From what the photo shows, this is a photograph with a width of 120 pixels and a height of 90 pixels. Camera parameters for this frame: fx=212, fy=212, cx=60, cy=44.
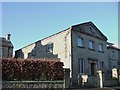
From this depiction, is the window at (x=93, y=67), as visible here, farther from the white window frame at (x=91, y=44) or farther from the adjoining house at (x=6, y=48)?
the adjoining house at (x=6, y=48)

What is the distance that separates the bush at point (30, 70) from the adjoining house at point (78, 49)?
6.83 meters

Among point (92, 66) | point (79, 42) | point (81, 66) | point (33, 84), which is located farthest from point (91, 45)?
point (33, 84)

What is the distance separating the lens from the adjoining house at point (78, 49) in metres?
26.0

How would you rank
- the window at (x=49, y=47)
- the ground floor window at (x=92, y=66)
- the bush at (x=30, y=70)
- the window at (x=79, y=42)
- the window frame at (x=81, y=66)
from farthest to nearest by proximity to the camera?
1. the window at (x=49, y=47)
2. the ground floor window at (x=92, y=66)
3. the window at (x=79, y=42)
4. the window frame at (x=81, y=66)
5. the bush at (x=30, y=70)

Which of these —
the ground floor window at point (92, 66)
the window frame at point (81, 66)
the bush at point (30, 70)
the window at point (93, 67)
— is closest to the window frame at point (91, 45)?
the ground floor window at point (92, 66)

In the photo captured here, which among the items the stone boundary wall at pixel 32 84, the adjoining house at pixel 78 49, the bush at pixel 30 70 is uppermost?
the adjoining house at pixel 78 49

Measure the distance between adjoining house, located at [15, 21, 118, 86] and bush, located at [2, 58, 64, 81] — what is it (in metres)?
6.83

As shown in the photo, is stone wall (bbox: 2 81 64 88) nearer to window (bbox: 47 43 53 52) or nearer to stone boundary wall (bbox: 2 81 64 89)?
stone boundary wall (bbox: 2 81 64 89)

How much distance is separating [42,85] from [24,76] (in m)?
Result: 1.64

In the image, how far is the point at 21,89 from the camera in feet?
53.0

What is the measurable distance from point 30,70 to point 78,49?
10.7 metres

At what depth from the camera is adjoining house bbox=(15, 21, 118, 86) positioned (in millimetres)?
25953

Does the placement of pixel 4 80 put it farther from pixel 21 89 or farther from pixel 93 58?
pixel 93 58

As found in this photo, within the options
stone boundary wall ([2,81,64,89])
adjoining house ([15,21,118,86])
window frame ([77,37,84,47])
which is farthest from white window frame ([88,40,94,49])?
stone boundary wall ([2,81,64,89])
